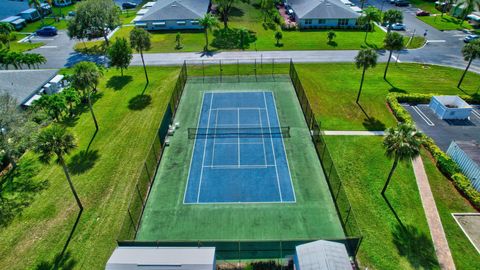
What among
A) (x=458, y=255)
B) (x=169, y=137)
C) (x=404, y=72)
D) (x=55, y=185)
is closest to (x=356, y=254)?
(x=458, y=255)

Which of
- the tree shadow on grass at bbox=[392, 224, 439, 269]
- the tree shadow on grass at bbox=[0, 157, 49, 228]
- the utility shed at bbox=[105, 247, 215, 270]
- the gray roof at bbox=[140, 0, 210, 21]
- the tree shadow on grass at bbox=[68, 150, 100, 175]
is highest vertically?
the gray roof at bbox=[140, 0, 210, 21]

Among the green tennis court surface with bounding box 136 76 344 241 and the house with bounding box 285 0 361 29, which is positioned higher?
the house with bounding box 285 0 361 29

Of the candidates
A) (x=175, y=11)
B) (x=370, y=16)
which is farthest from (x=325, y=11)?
(x=175, y=11)

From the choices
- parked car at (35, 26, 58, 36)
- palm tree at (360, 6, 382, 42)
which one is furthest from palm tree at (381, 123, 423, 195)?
parked car at (35, 26, 58, 36)

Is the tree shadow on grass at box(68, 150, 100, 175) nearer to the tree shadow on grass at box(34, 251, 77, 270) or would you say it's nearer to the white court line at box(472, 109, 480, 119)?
the tree shadow on grass at box(34, 251, 77, 270)

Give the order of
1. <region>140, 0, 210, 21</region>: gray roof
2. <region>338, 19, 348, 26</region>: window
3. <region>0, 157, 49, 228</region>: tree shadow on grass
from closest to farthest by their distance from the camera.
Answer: <region>0, 157, 49, 228</region>: tree shadow on grass
<region>338, 19, 348, 26</region>: window
<region>140, 0, 210, 21</region>: gray roof

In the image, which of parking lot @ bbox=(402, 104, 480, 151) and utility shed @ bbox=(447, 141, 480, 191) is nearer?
utility shed @ bbox=(447, 141, 480, 191)

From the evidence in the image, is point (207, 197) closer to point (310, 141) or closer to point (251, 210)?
point (251, 210)

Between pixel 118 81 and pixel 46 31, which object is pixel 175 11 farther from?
pixel 118 81
